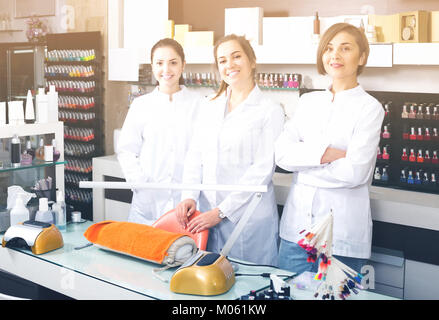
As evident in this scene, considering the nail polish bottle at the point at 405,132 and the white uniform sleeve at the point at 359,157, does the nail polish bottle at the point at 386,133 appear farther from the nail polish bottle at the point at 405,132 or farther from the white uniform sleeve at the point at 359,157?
the white uniform sleeve at the point at 359,157

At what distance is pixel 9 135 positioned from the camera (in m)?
3.04

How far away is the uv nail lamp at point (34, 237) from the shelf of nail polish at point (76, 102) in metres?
3.30

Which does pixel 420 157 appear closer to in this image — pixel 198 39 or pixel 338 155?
pixel 338 155

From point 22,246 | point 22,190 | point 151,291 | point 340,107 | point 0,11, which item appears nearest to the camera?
point 151,291

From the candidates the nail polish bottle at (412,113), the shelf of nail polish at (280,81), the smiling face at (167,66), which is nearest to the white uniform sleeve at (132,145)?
the smiling face at (167,66)

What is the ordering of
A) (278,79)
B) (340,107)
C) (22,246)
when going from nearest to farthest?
(22,246) < (340,107) < (278,79)

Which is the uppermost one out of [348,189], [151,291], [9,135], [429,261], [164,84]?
[164,84]

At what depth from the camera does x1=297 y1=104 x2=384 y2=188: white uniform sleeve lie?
2367 mm

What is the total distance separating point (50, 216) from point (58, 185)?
2.14ft

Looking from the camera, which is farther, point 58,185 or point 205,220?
point 58,185

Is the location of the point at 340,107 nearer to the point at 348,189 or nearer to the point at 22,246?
the point at 348,189

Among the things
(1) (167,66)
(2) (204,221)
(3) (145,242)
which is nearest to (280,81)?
(1) (167,66)

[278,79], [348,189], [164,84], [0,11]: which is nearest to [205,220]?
[348,189]

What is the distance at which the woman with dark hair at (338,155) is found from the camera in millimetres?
2396
